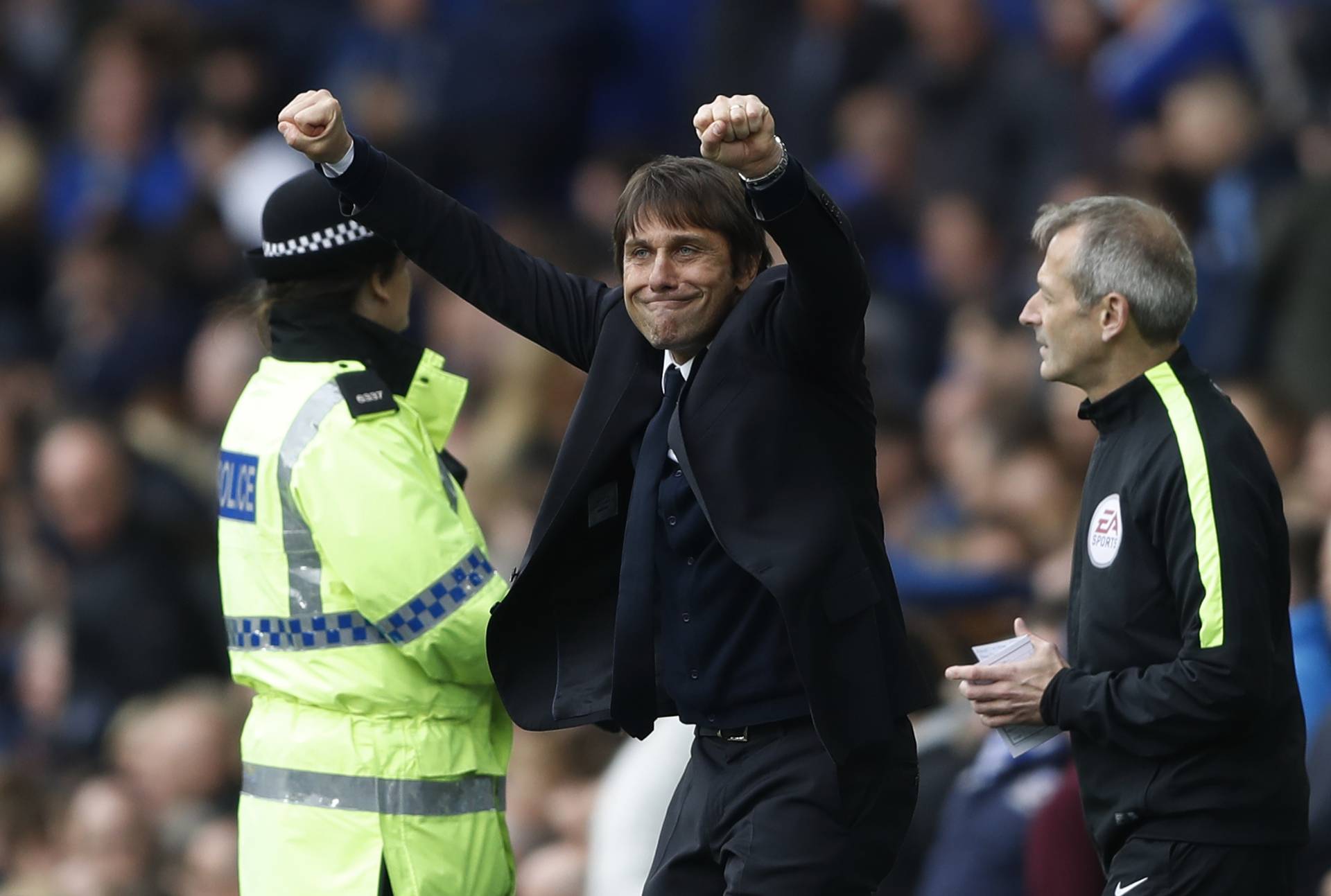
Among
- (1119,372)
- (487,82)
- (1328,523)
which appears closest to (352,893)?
(1119,372)

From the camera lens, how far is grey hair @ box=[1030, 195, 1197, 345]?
4.07 metres

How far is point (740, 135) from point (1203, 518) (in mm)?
1042

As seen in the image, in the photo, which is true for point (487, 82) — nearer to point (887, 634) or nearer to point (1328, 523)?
point (1328, 523)

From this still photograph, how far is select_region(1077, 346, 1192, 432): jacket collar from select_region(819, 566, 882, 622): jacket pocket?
22.4 inches

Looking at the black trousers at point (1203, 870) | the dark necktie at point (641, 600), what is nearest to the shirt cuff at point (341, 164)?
the dark necktie at point (641, 600)

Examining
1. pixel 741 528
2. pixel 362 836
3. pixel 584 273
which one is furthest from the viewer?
pixel 584 273

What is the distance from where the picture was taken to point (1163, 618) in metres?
3.94

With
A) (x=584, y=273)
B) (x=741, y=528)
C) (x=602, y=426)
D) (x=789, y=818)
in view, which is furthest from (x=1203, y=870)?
(x=584, y=273)

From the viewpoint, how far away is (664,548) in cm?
399

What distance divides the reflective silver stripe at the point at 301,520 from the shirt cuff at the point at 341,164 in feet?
1.40

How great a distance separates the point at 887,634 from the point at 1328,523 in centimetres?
215

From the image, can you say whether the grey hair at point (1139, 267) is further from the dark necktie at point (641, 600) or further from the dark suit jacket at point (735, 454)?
the dark necktie at point (641, 600)

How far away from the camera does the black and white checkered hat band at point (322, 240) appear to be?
14.7 feet

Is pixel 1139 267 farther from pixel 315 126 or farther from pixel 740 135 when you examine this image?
pixel 315 126
